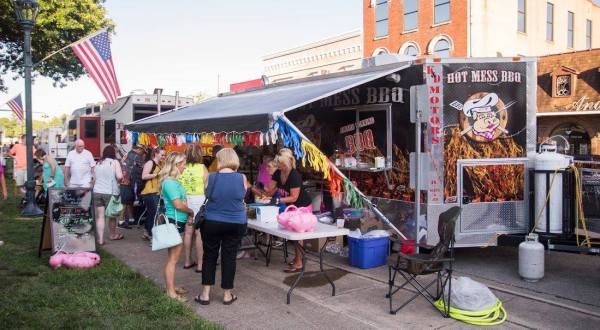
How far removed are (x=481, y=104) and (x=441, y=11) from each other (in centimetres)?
2071

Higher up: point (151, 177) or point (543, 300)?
point (151, 177)

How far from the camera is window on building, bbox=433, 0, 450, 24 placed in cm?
2569

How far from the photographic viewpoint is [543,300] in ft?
17.9

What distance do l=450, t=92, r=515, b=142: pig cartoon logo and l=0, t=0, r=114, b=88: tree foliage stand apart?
54.7 ft

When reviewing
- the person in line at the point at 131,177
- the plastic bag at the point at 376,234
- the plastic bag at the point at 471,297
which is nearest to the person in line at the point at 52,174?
the person in line at the point at 131,177

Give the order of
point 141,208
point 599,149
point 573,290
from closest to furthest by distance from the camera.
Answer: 1. point 573,290
2. point 141,208
3. point 599,149

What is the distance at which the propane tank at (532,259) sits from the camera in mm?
6105

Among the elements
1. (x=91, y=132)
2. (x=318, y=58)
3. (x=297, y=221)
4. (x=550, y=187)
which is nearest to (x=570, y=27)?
(x=318, y=58)

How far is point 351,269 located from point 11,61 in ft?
69.6

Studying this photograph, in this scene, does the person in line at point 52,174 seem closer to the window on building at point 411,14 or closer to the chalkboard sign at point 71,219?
the chalkboard sign at point 71,219

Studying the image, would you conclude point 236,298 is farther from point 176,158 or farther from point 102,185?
point 102,185

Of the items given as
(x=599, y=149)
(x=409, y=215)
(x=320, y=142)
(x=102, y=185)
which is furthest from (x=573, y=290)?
(x=599, y=149)

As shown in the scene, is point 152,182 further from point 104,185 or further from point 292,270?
point 292,270

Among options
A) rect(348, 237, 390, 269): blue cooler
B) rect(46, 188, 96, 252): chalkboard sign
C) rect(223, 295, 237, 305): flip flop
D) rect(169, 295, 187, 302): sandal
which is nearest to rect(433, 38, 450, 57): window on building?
rect(348, 237, 390, 269): blue cooler
